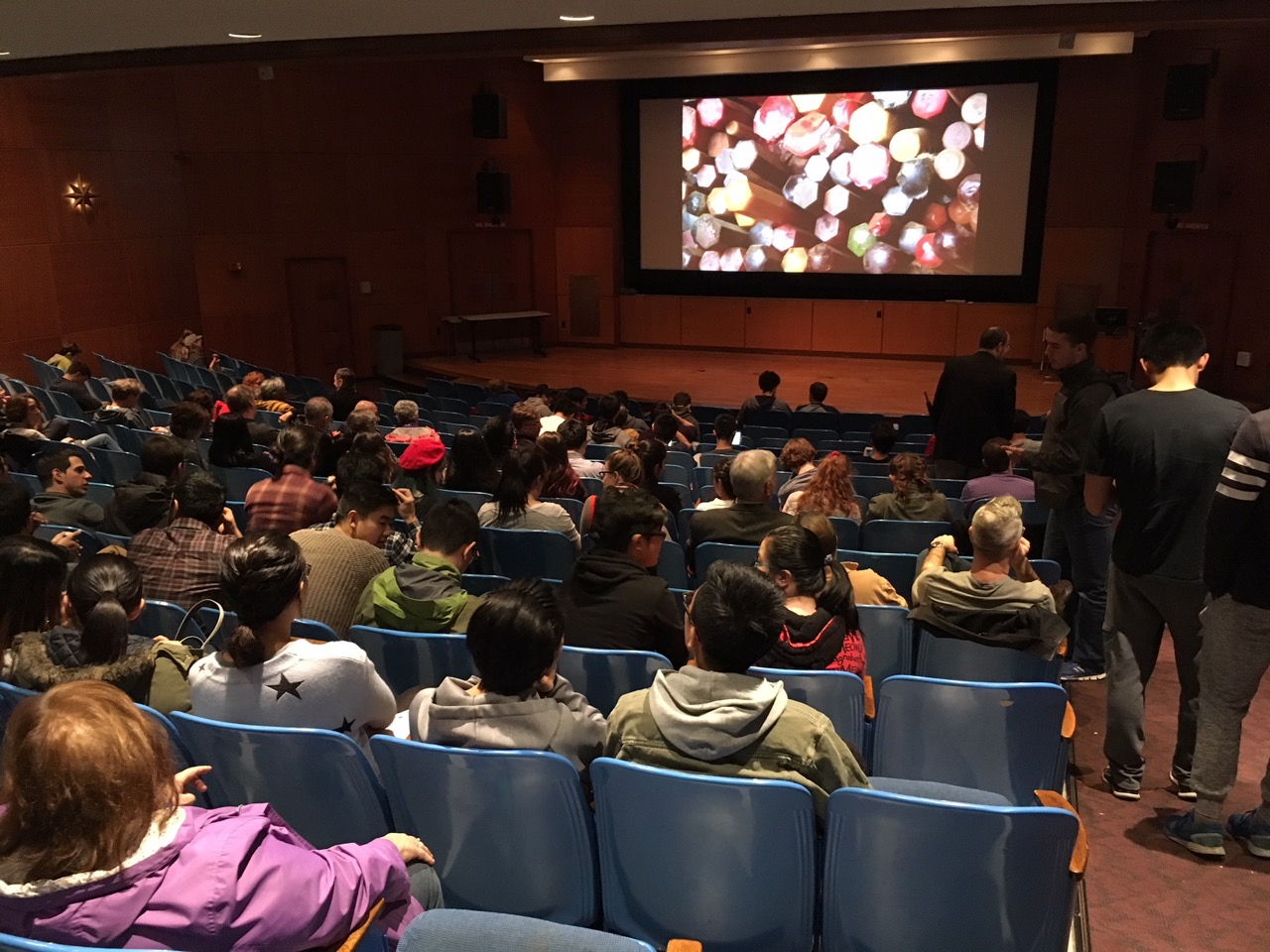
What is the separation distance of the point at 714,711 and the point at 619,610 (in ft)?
3.56

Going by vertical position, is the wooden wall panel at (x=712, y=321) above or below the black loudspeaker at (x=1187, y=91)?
below

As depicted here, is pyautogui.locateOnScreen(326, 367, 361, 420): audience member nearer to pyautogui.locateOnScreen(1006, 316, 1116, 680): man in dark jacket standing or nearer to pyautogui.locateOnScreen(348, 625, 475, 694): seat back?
pyautogui.locateOnScreen(348, 625, 475, 694): seat back

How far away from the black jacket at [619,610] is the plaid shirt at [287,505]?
66.8 inches

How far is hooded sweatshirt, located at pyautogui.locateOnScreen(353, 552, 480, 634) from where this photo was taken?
10.4 feet

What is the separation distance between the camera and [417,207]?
14.9 meters

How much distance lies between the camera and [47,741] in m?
1.50

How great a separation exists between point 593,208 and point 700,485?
1086 centimetres

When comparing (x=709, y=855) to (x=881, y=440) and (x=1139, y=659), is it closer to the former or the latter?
(x=1139, y=659)

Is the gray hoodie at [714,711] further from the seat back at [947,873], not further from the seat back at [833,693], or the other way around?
the seat back at [833,693]

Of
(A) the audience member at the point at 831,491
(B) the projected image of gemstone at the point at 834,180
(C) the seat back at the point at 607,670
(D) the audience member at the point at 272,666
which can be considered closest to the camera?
(D) the audience member at the point at 272,666

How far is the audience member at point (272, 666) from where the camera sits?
2.43 metres

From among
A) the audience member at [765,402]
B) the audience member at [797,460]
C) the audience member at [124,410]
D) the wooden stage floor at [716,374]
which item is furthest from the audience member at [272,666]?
the wooden stage floor at [716,374]

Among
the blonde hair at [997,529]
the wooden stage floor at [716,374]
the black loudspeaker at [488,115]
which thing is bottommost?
the wooden stage floor at [716,374]

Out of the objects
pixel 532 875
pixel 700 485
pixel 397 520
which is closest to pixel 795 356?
pixel 700 485
